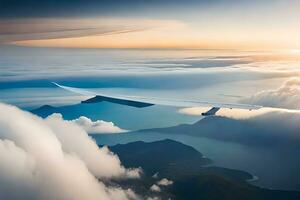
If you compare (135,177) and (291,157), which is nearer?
(135,177)

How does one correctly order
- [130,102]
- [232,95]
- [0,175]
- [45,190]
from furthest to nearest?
[45,190], [0,175], [232,95], [130,102]

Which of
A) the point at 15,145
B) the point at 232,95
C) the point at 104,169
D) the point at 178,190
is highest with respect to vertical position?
the point at 232,95

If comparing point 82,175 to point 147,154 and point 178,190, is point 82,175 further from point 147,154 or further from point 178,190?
point 178,190

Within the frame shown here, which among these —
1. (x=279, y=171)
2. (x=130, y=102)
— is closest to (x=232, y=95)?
(x=130, y=102)

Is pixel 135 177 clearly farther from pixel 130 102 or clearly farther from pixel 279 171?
pixel 130 102

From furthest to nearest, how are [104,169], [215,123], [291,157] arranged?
[215,123] < [291,157] < [104,169]

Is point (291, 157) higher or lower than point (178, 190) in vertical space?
higher

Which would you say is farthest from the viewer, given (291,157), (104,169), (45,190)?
(291,157)

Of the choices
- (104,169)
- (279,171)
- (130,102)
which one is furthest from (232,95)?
(279,171)

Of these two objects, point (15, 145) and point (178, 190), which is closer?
point (15, 145)
